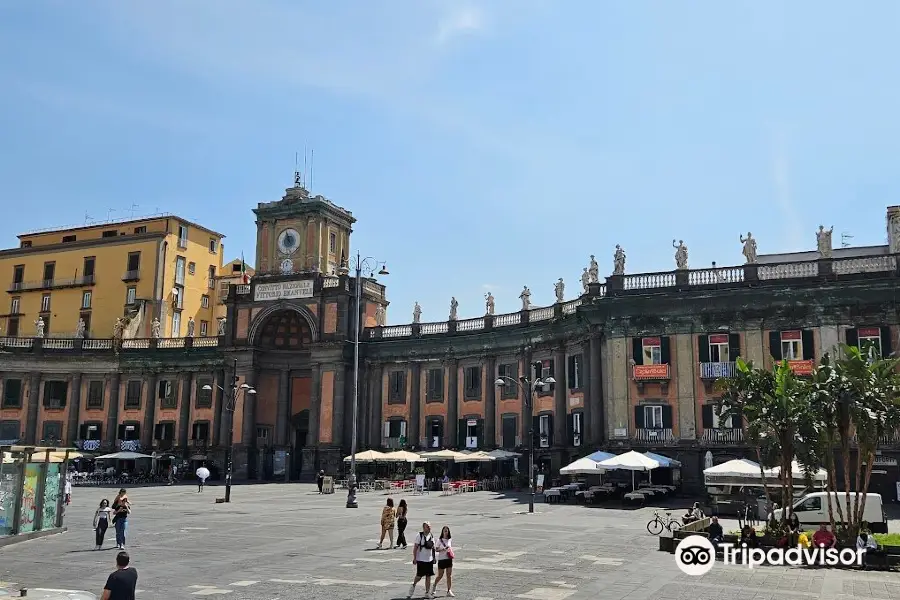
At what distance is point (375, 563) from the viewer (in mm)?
21734

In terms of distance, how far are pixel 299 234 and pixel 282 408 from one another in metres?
14.0

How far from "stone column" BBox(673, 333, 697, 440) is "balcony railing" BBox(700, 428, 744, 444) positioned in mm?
658

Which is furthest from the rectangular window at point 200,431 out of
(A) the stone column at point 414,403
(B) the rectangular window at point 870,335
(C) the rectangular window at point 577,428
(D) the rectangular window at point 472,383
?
(B) the rectangular window at point 870,335

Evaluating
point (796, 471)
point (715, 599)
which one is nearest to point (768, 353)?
point (796, 471)

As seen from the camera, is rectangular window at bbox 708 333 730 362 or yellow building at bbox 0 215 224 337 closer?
rectangular window at bbox 708 333 730 362

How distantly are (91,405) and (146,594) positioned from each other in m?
59.7

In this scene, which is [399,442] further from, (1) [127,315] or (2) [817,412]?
(2) [817,412]

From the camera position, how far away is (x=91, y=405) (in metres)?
71.8

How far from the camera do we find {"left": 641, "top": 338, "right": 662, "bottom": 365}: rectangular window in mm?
46156

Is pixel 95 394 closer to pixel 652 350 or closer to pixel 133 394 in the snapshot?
pixel 133 394

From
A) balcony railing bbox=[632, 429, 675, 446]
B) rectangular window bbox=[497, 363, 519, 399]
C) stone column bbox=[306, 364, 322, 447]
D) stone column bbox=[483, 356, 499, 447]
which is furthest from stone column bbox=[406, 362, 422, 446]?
balcony railing bbox=[632, 429, 675, 446]

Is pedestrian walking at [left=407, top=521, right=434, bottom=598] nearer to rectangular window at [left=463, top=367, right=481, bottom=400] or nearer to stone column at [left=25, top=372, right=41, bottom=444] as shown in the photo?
rectangular window at [left=463, top=367, right=481, bottom=400]

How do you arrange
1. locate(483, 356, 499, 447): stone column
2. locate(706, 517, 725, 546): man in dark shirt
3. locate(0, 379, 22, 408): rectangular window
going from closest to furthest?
locate(706, 517, 725, 546): man in dark shirt → locate(483, 356, 499, 447): stone column → locate(0, 379, 22, 408): rectangular window

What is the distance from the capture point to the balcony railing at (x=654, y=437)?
44781 mm
